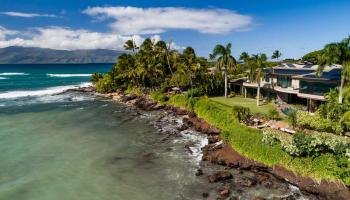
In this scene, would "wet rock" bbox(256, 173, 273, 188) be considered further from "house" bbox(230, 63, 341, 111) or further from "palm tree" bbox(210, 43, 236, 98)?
"palm tree" bbox(210, 43, 236, 98)

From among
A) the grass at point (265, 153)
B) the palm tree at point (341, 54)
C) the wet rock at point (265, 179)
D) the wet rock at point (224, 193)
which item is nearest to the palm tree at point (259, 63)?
the grass at point (265, 153)

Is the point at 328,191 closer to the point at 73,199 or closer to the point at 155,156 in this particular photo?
the point at 155,156

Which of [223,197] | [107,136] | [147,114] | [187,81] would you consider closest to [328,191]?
[223,197]

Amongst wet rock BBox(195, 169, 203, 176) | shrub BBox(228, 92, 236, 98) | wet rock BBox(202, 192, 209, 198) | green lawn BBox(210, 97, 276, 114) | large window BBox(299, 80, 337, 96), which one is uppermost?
large window BBox(299, 80, 337, 96)

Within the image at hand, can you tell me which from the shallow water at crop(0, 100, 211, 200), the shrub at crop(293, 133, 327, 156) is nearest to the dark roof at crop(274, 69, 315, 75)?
the shrub at crop(293, 133, 327, 156)

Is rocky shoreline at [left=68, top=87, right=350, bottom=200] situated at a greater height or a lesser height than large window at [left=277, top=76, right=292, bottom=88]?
lesser

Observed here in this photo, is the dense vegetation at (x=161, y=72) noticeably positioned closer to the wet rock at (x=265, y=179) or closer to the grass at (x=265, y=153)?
the grass at (x=265, y=153)

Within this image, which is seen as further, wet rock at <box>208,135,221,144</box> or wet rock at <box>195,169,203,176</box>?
wet rock at <box>208,135,221,144</box>

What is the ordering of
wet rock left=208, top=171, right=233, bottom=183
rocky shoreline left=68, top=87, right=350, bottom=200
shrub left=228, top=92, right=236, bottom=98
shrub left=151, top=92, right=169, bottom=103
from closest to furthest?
rocky shoreline left=68, top=87, right=350, bottom=200
wet rock left=208, top=171, right=233, bottom=183
shrub left=228, top=92, right=236, bottom=98
shrub left=151, top=92, right=169, bottom=103
